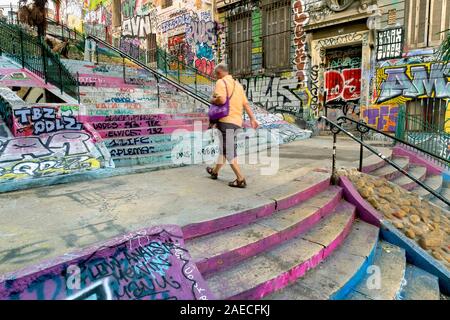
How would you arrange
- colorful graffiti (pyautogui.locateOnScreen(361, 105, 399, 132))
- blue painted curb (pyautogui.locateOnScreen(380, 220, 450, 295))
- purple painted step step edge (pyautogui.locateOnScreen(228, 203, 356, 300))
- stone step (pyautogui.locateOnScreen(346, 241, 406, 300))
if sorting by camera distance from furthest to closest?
colorful graffiti (pyautogui.locateOnScreen(361, 105, 399, 132)) → blue painted curb (pyautogui.locateOnScreen(380, 220, 450, 295)) → stone step (pyautogui.locateOnScreen(346, 241, 406, 300)) → purple painted step step edge (pyautogui.locateOnScreen(228, 203, 356, 300))

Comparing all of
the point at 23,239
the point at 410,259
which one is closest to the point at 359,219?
the point at 410,259

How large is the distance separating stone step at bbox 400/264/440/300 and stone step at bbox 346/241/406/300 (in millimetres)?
122

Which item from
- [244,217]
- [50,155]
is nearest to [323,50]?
[50,155]

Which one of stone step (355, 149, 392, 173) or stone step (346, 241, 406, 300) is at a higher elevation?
stone step (355, 149, 392, 173)

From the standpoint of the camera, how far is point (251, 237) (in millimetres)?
2945

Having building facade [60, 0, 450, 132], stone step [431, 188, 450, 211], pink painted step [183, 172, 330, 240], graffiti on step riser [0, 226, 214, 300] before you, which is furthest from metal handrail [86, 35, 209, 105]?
building facade [60, 0, 450, 132]

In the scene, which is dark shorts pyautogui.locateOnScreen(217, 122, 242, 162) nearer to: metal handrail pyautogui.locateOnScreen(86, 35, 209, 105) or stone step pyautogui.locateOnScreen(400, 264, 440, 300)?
metal handrail pyautogui.locateOnScreen(86, 35, 209, 105)

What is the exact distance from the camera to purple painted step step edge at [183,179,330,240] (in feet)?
9.39

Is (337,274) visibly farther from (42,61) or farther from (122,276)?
(42,61)

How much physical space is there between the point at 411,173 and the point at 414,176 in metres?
0.22

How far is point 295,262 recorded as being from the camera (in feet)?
9.13

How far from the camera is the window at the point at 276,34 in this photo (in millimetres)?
12742

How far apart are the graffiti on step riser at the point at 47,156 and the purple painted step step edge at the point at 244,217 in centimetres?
314
